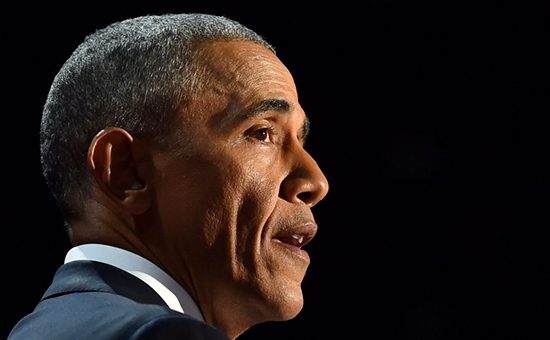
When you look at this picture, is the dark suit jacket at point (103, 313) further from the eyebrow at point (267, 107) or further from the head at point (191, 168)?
the eyebrow at point (267, 107)

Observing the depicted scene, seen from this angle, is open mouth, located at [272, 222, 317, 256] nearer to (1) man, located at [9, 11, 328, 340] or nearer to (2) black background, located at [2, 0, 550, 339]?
(1) man, located at [9, 11, 328, 340]

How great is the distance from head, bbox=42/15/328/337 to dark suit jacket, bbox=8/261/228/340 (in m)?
0.11

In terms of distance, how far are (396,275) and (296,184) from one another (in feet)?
5.23

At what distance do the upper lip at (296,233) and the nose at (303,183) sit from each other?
0.15ft

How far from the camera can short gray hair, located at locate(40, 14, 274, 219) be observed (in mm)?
1709

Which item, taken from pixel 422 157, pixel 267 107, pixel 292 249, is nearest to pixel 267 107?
pixel 267 107

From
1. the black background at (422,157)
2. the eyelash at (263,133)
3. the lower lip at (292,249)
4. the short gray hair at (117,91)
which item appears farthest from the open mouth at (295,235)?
the black background at (422,157)

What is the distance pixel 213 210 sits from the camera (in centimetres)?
166

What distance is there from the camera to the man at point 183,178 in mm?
1657

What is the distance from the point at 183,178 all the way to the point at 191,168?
0.02 metres

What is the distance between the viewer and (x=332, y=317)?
10.6ft

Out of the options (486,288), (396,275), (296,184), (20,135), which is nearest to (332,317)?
(396,275)

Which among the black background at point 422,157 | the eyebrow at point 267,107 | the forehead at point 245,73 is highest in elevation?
the forehead at point 245,73

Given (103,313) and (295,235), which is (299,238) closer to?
(295,235)
